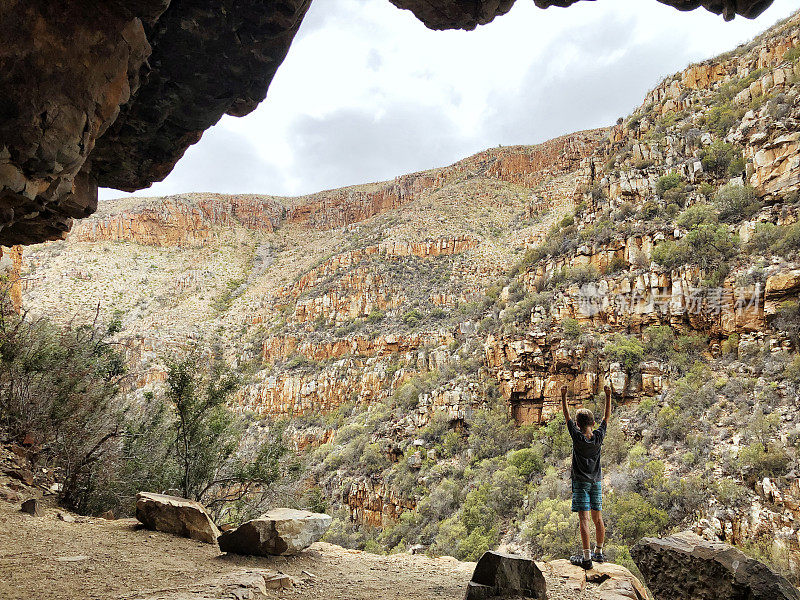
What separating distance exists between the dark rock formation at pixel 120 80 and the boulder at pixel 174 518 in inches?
162

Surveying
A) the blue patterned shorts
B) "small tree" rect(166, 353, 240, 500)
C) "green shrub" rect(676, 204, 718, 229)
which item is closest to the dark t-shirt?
the blue patterned shorts

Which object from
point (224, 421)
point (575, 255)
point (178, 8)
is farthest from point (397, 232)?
point (178, 8)

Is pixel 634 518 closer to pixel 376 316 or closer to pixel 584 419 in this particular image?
pixel 584 419

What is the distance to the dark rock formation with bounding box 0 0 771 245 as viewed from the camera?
11.0 ft

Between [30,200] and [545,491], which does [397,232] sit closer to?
[545,491]

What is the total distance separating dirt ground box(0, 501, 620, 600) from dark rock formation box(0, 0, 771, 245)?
3.34m

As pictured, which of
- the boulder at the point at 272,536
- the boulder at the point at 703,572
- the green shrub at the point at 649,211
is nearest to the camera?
the boulder at the point at 703,572

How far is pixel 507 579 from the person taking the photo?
13.1 ft

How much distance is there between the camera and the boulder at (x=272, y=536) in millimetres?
5617

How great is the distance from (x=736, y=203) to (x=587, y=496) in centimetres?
1663

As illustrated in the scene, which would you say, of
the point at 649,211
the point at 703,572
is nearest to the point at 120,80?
the point at 703,572

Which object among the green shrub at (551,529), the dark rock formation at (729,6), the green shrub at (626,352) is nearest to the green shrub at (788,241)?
the green shrub at (626,352)

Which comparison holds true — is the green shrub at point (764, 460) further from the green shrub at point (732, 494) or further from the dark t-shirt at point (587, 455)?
the dark t-shirt at point (587, 455)

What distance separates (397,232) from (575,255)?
29.1m
